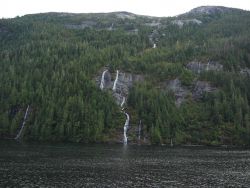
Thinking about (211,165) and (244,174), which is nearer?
(244,174)

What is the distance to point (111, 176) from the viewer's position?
278 feet

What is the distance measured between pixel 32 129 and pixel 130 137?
50413mm

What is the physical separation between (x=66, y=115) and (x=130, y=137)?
36234 millimetres

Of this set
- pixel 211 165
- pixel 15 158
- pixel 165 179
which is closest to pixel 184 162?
pixel 211 165

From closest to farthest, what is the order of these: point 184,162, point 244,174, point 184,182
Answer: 1. point 184,182
2. point 244,174
3. point 184,162

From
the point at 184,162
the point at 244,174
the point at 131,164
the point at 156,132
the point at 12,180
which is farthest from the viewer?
the point at 156,132

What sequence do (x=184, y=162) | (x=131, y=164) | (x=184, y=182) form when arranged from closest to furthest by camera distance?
(x=184, y=182)
(x=131, y=164)
(x=184, y=162)

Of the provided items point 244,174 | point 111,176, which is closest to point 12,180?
point 111,176

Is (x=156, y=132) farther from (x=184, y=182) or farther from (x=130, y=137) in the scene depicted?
(x=184, y=182)

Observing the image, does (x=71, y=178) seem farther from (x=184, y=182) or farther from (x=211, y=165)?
(x=211, y=165)

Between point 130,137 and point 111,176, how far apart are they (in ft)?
351

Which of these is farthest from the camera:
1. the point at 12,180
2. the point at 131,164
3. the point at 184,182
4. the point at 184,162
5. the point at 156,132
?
the point at 156,132

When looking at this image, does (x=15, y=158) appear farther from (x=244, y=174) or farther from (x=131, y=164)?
(x=244, y=174)

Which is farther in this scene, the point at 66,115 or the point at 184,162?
the point at 66,115
